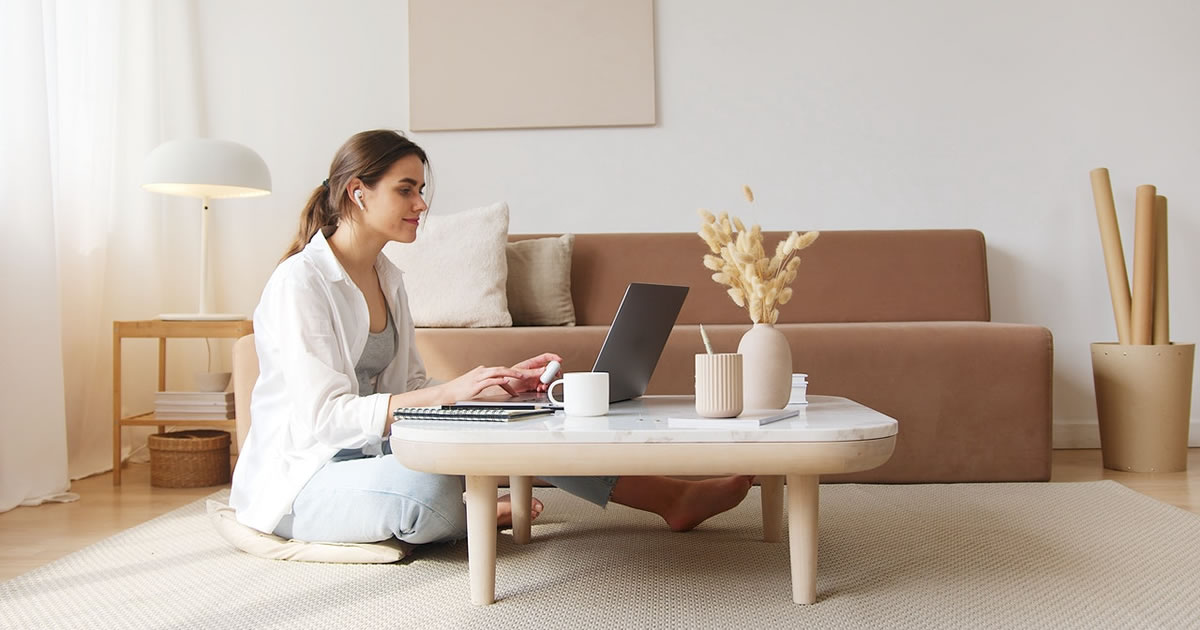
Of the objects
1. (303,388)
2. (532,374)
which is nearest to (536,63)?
(532,374)

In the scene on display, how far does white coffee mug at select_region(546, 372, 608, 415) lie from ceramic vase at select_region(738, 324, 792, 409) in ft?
0.84

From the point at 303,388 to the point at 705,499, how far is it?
2.99 ft

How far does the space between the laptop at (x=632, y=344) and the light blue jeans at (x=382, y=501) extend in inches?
7.4

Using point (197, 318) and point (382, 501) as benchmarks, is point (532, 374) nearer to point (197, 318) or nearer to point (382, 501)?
point (382, 501)

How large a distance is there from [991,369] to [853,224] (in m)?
1.05

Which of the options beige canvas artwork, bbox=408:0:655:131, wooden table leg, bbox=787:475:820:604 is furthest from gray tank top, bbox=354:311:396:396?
beige canvas artwork, bbox=408:0:655:131

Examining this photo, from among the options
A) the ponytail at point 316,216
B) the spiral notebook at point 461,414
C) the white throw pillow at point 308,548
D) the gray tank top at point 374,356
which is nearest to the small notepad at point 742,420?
the spiral notebook at point 461,414

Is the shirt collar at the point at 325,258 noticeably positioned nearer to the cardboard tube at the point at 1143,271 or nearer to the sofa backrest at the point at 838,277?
the sofa backrest at the point at 838,277

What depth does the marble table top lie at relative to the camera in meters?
1.50

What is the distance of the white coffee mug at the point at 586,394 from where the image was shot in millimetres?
1683

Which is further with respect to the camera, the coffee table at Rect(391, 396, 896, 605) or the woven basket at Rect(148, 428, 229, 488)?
the woven basket at Rect(148, 428, 229, 488)

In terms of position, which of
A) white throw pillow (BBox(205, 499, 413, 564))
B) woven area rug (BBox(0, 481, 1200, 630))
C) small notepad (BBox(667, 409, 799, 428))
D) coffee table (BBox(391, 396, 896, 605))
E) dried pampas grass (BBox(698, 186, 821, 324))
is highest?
dried pampas grass (BBox(698, 186, 821, 324))

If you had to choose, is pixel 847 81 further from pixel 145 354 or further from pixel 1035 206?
pixel 145 354

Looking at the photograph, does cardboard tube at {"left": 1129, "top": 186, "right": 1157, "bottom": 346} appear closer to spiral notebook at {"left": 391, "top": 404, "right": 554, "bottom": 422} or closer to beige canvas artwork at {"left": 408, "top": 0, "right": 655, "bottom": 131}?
beige canvas artwork at {"left": 408, "top": 0, "right": 655, "bottom": 131}
